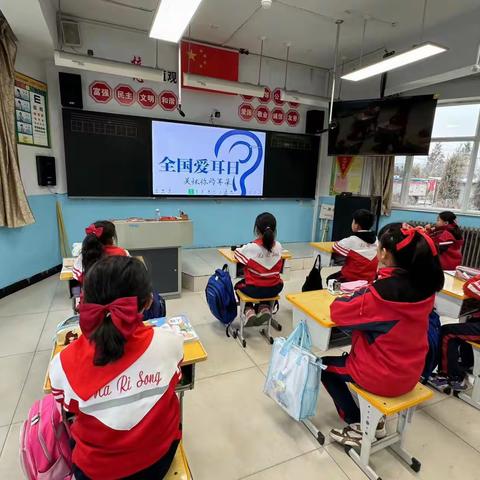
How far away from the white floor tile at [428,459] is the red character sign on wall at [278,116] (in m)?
4.82

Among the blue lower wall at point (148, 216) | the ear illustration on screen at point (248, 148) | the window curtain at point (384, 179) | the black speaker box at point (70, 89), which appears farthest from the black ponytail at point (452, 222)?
the black speaker box at point (70, 89)

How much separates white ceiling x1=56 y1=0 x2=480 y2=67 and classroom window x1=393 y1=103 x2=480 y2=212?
1307 mm

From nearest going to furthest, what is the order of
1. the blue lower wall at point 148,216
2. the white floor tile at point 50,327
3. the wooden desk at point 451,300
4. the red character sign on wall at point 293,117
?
1. the wooden desk at point 451,300
2. the white floor tile at point 50,327
3. the blue lower wall at point 148,216
4. the red character sign on wall at point 293,117

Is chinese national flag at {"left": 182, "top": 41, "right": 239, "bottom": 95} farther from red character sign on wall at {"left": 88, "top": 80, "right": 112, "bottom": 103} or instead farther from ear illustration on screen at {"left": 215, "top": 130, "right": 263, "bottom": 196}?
red character sign on wall at {"left": 88, "top": 80, "right": 112, "bottom": 103}

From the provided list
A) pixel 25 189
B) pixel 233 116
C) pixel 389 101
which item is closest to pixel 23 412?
pixel 25 189

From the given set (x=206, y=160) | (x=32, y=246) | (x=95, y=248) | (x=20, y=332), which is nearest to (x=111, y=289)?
(x=95, y=248)

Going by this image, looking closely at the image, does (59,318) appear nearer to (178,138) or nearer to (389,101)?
(178,138)

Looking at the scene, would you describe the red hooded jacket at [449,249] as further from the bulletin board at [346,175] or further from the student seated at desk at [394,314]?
the bulletin board at [346,175]

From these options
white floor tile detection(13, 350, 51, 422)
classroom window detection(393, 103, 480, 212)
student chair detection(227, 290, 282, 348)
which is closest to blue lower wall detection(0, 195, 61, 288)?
white floor tile detection(13, 350, 51, 422)

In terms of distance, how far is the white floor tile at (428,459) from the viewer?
158cm

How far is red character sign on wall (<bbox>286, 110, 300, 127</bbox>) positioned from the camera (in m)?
5.46

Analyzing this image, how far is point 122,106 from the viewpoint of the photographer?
434 cm

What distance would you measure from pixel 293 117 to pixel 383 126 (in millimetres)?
1615

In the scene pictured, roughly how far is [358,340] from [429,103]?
406cm
